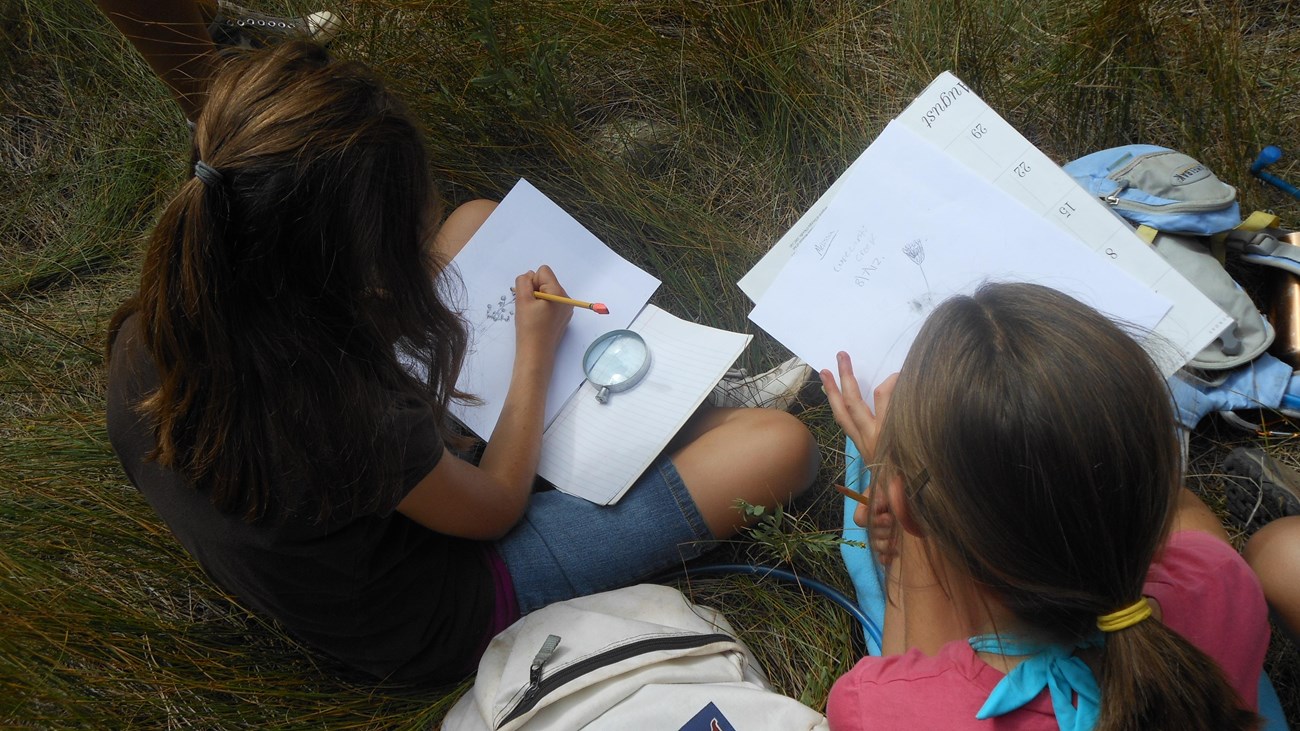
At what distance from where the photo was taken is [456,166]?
1.87 meters

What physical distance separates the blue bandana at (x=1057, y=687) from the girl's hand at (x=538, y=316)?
34.4 inches

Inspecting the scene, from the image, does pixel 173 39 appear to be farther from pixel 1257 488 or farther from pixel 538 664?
pixel 1257 488

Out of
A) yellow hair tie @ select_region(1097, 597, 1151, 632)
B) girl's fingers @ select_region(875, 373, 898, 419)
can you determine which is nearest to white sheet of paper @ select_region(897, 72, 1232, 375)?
girl's fingers @ select_region(875, 373, 898, 419)

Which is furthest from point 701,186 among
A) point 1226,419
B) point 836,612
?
point 1226,419

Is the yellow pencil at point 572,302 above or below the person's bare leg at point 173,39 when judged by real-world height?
below

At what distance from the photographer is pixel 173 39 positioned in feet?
5.69

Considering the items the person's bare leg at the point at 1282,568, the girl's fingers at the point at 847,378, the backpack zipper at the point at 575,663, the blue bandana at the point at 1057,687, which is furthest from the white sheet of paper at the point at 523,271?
the person's bare leg at the point at 1282,568

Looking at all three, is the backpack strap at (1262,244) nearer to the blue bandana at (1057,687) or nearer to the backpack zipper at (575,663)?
the blue bandana at (1057,687)

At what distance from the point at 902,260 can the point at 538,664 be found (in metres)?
0.83

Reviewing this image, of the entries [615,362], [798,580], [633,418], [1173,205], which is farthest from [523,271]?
[1173,205]

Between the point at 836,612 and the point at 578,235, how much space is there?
0.83 meters

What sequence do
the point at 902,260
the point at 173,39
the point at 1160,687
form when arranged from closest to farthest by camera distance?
the point at 1160,687 < the point at 902,260 < the point at 173,39

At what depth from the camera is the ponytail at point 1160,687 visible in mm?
767

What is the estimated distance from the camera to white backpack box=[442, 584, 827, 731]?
3.40 ft
